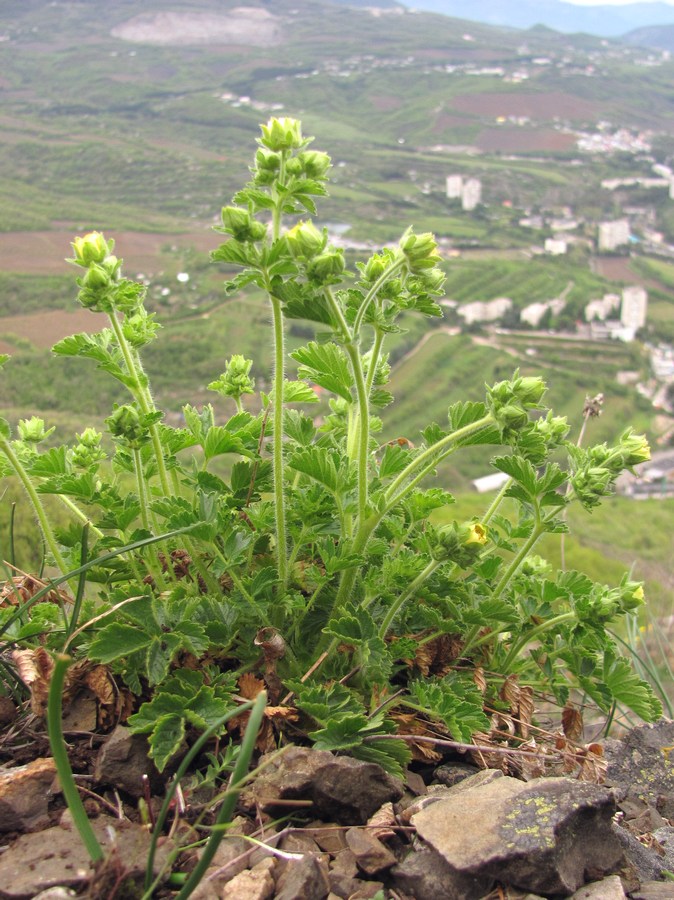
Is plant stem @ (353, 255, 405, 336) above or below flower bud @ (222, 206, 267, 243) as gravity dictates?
below

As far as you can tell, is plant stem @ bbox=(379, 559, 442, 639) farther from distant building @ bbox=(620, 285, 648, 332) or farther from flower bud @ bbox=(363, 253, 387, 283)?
distant building @ bbox=(620, 285, 648, 332)

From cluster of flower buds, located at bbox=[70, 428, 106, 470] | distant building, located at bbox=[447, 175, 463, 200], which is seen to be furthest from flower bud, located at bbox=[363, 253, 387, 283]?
distant building, located at bbox=[447, 175, 463, 200]

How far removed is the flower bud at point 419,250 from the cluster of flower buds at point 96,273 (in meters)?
1.23

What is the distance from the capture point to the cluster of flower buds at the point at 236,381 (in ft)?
12.6

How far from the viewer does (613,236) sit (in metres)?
137

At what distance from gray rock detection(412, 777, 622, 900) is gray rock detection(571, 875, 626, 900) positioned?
1.2 inches

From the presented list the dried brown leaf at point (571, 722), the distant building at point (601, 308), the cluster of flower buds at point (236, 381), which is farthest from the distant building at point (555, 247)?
the dried brown leaf at point (571, 722)

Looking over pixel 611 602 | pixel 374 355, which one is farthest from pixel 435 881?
pixel 374 355

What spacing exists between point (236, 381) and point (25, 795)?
6.99ft

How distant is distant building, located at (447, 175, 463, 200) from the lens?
488 ft

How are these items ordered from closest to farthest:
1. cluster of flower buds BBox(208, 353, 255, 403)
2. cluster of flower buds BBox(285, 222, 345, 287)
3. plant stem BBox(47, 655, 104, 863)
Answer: plant stem BBox(47, 655, 104, 863)
cluster of flower buds BBox(285, 222, 345, 287)
cluster of flower buds BBox(208, 353, 255, 403)

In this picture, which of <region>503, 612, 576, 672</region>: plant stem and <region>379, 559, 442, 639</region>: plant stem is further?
<region>503, 612, 576, 672</region>: plant stem

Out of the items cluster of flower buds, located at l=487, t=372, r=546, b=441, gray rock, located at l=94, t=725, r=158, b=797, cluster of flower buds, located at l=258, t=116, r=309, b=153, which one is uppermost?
cluster of flower buds, located at l=258, t=116, r=309, b=153

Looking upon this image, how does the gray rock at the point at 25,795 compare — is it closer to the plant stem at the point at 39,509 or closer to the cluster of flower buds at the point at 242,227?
the plant stem at the point at 39,509
